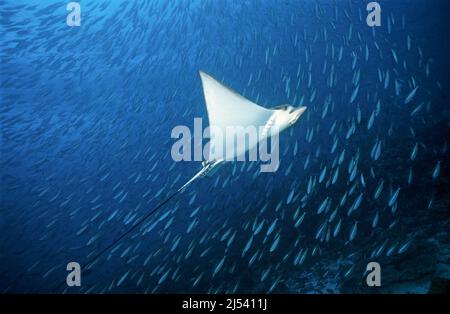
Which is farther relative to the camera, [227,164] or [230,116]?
[227,164]

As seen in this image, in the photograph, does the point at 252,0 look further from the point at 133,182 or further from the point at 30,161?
the point at 30,161

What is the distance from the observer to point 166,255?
11.1 m

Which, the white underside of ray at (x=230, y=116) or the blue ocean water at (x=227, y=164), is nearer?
the white underside of ray at (x=230, y=116)

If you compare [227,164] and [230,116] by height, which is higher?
[230,116]

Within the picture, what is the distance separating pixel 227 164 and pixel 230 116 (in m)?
8.80

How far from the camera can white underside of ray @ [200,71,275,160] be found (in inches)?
129

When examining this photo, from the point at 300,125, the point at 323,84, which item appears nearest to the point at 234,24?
the point at 323,84

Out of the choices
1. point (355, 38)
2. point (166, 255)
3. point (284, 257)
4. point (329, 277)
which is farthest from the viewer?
point (355, 38)

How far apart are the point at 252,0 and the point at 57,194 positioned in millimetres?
17116

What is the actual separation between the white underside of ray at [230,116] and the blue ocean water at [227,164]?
75.1 inches

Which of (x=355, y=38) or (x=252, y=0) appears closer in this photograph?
(x=355, y=38)

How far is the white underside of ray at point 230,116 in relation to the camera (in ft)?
10.8

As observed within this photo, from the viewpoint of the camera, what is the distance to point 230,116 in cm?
357

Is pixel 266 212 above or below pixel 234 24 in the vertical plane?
below
